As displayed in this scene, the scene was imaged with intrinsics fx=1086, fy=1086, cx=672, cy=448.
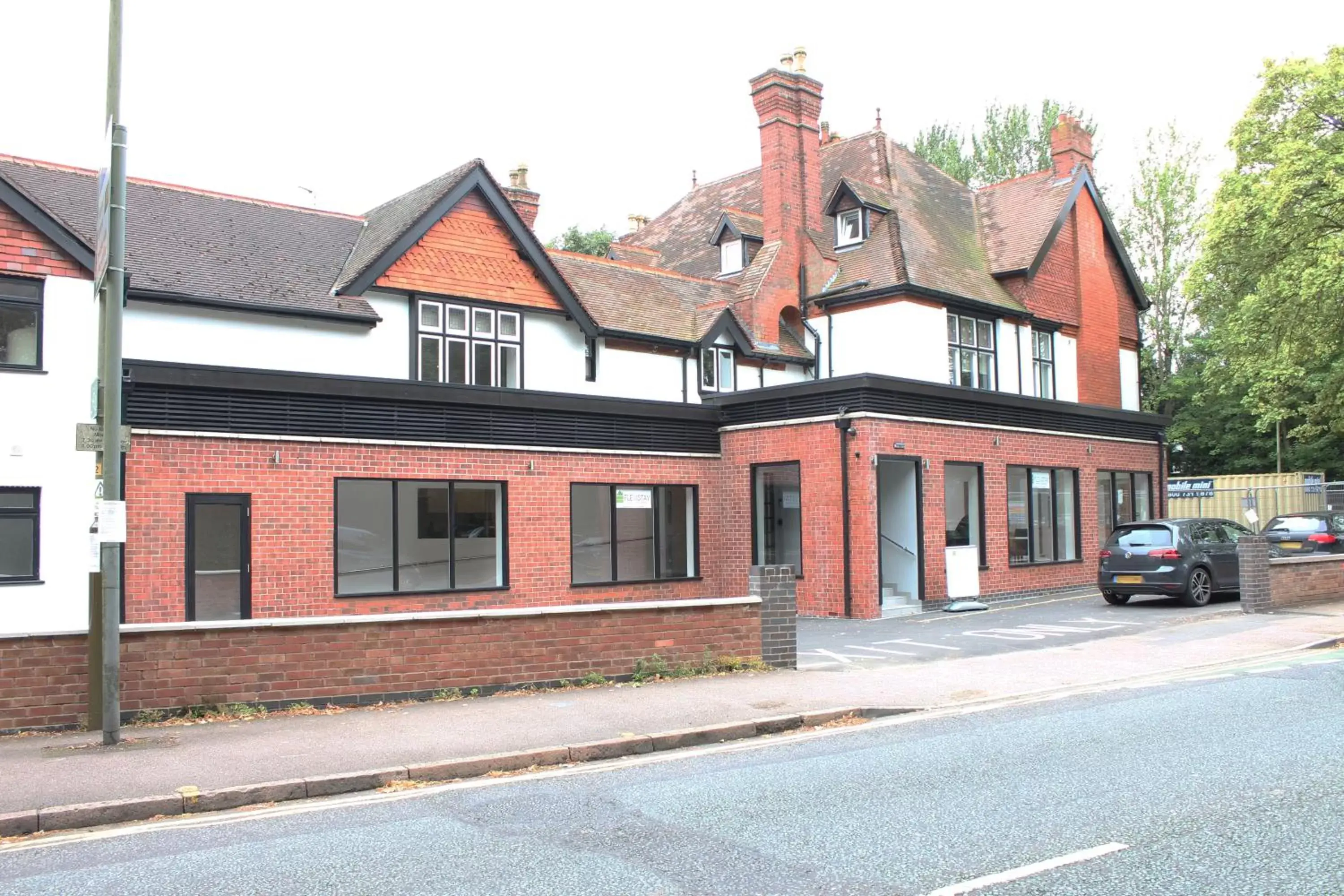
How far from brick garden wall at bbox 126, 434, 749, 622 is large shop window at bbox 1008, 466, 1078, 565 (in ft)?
24.8

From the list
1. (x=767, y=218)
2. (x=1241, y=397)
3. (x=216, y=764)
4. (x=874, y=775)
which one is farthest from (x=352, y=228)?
(x=1241, y=397)

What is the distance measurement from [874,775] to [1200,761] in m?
2.27

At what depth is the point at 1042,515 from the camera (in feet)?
76.5

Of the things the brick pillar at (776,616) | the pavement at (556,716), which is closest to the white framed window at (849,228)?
the pavement at (556,716)

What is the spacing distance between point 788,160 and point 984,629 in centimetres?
1317

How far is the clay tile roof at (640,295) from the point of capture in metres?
→ 22.5

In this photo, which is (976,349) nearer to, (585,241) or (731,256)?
(731,256)

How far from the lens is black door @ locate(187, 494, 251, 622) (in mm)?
15578

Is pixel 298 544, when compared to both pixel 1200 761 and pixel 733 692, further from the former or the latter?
pixel 1200 761

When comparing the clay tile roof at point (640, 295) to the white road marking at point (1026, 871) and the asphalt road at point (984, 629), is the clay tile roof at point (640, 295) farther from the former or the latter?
the white road marking at point (1026, 871)

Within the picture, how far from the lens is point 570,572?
1938cm

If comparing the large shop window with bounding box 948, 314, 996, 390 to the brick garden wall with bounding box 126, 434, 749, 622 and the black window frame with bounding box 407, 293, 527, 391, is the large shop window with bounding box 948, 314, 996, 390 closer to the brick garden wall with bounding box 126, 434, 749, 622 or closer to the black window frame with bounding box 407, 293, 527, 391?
the brick garden wall with bounding box 126, 434, 749, 622

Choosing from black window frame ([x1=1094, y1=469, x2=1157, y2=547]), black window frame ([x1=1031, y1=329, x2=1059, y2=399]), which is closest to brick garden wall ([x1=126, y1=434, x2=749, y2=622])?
black window frame ([x1=1031, y1=329, x2=1059, y2=399])

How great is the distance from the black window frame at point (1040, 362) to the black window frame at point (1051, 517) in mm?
2628
